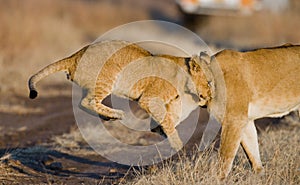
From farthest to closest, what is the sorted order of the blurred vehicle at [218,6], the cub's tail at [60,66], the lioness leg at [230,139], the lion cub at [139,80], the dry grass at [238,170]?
the blurred vehicle at [218,6] → the cub's tail at [60,66] → the lion cub at [139,80] → the lioness leg at [230,139] → the dry grass at [238,170]

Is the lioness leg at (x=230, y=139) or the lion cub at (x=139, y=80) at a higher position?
the lion cub at (x=139, y=80)

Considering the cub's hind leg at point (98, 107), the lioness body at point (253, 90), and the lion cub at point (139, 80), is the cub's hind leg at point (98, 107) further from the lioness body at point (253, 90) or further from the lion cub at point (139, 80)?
the lioness body at point (253, 90)

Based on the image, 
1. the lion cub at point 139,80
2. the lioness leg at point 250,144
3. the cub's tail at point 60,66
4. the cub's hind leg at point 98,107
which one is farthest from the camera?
the cub's tail at point 60,66

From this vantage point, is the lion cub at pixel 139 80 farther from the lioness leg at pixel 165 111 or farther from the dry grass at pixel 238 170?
the dry grass at pixel 238 170

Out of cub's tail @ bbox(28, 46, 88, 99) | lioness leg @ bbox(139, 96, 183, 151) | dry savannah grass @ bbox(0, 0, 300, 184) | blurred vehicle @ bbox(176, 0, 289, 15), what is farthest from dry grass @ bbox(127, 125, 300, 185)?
blurred vehicle @ bbox(176, 0, 289, 15)

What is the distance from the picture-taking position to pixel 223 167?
17.5 ft

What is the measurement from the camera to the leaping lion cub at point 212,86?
5434 millimetres

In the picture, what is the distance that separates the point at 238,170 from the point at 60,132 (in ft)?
9.87

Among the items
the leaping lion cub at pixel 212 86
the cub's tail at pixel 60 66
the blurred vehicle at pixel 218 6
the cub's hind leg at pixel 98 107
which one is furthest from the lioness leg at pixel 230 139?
the blurred vehicle at pixel 218 6

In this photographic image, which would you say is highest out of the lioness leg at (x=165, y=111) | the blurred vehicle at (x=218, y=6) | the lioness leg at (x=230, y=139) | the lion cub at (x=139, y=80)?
the blurred vehicle at (x=218, y=6)

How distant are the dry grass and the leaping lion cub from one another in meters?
0.15

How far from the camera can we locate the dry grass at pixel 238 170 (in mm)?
4945

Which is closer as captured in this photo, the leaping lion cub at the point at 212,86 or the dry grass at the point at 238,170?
the dry grass at the point at 238,170

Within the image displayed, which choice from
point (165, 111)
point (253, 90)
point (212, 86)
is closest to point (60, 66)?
point (165, 111)
